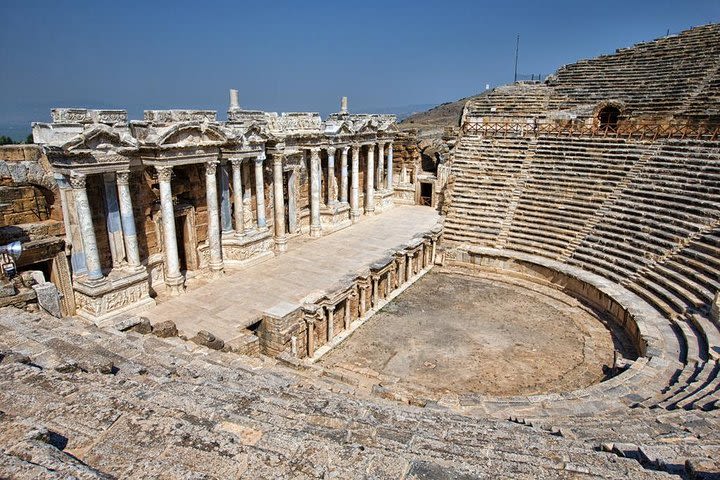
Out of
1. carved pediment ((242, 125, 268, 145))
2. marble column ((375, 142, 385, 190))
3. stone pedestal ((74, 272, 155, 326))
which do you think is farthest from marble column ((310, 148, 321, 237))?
stone pedestal ((74, 272, 155, 326))

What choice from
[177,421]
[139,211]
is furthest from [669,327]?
[139,211]

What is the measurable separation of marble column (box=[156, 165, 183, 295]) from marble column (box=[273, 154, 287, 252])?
4.65 meters

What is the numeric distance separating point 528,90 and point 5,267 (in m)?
27.9

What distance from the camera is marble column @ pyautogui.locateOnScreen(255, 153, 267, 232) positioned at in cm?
1658

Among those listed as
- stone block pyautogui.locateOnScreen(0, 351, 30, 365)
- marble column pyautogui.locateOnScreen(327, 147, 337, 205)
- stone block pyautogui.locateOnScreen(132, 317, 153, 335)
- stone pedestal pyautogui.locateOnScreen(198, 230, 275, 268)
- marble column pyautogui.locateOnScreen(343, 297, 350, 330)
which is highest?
marble column pyautogui.locateOnScreen(327, 147, 337, 205)

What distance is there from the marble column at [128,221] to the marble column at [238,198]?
3879mm

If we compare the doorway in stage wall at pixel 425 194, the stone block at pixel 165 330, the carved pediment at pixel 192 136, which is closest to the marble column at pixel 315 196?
the carved pediment at pixel 192 136

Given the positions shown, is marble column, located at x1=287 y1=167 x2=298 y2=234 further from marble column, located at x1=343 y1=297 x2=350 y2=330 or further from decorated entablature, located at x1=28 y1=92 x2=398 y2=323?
marble column, located at x1=343 y1=297 x2=350 y2=330

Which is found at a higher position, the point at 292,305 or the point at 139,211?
the point at 139,211

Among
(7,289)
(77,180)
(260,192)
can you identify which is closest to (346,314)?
(260,192)

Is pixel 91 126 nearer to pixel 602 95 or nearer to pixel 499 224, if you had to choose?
pixel 499 224

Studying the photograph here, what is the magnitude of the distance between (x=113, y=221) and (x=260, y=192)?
217 inches

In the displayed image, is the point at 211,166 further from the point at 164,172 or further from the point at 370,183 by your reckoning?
the point at 370,183

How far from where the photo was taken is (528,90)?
28.9 meters
